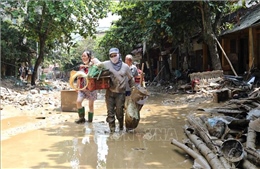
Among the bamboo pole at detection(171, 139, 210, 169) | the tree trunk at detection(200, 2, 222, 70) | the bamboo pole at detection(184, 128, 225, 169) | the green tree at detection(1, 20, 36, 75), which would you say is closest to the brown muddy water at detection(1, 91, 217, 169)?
the bamboo pole at detection(171, 139, 210, 169)

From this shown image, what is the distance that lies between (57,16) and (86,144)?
987cm

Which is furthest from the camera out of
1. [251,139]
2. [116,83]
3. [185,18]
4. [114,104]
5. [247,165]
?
[185,18]

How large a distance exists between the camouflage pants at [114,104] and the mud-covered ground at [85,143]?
1.19 feet

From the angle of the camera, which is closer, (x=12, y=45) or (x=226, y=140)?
(x=226, y=140)

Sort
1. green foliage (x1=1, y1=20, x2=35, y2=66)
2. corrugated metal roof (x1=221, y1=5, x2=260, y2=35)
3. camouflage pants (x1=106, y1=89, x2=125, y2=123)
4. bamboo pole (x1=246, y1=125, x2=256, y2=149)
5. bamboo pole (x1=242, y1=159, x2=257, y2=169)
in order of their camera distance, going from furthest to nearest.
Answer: green foliage (x1=1, y1=20, x2=35, y2=66) < corrugated metal roof (x1=221, y1=5, x2=260, y2=35) < camouflage pants (x1=106, y1=89, x2=125, y2=123) < bamboo pole (x1=246, y1=125, x2=256, y2=149) < bamboo pole (x1=242, y1=159, x2=257, y2=169)

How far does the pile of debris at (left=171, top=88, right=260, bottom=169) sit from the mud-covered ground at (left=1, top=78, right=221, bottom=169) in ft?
0.98

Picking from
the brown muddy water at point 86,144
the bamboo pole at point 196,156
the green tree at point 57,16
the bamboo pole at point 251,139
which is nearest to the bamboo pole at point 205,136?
the bamboo pole at point 196,156

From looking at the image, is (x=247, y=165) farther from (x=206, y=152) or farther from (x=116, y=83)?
(x=116, y=83)

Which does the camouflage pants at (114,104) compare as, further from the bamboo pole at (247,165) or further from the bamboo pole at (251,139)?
the bamboo pole at (247,165)

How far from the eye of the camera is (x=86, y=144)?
16.8 feet

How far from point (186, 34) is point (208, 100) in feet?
23.6

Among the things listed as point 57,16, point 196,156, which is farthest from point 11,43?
point 196,156

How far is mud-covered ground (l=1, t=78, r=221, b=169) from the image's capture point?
161 inches

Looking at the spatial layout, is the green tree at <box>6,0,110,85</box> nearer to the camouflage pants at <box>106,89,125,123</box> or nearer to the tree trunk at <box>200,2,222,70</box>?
the tree trunk at <box>200,2,222,70</box>
